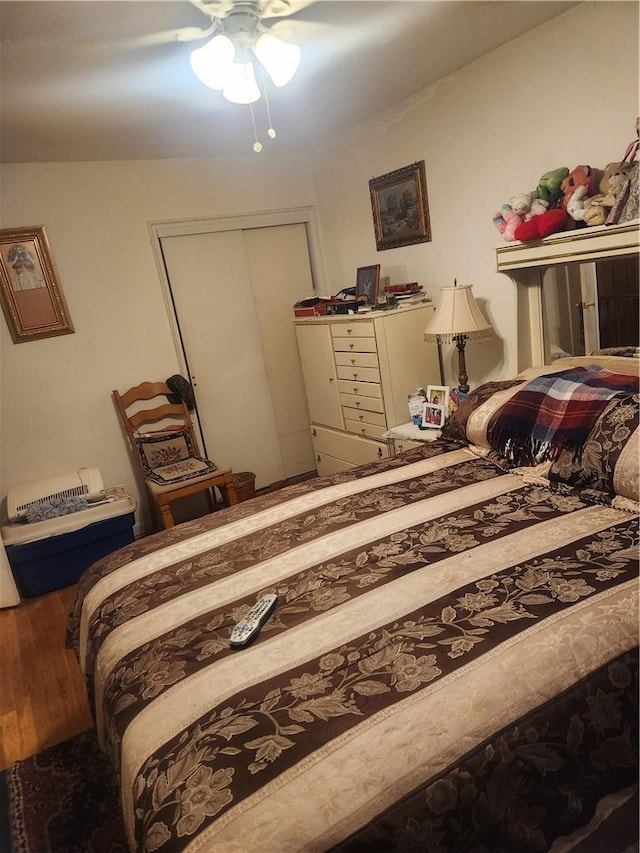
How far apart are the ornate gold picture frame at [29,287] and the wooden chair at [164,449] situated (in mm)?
588

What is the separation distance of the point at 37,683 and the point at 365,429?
211 cm

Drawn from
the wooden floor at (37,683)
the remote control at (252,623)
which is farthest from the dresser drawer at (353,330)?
the wooden floor at (37,683)

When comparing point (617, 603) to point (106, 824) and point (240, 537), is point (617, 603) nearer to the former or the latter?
point (240, 537)

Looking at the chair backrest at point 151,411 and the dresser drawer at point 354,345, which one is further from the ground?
the dresser drawer at point 354,345

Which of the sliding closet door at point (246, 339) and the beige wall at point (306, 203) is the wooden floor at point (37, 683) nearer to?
the beige wall at point (306, 203)

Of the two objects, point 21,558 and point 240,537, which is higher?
point 240,537

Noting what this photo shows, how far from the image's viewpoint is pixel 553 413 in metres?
1.88

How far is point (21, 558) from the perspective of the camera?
295cm

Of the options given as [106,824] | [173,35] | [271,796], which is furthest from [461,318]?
[106,824]

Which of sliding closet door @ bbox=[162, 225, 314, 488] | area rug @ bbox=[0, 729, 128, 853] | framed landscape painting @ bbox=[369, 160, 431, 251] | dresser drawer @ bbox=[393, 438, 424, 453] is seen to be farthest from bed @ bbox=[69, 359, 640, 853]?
sliding closet door @ bbox=[162, 225, 314, 488]

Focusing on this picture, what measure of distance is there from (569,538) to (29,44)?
2.22 meters

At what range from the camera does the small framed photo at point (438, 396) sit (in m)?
2.91

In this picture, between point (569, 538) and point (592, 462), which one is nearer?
point (569, 538)

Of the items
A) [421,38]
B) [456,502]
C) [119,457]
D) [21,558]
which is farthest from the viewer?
[119,457]
